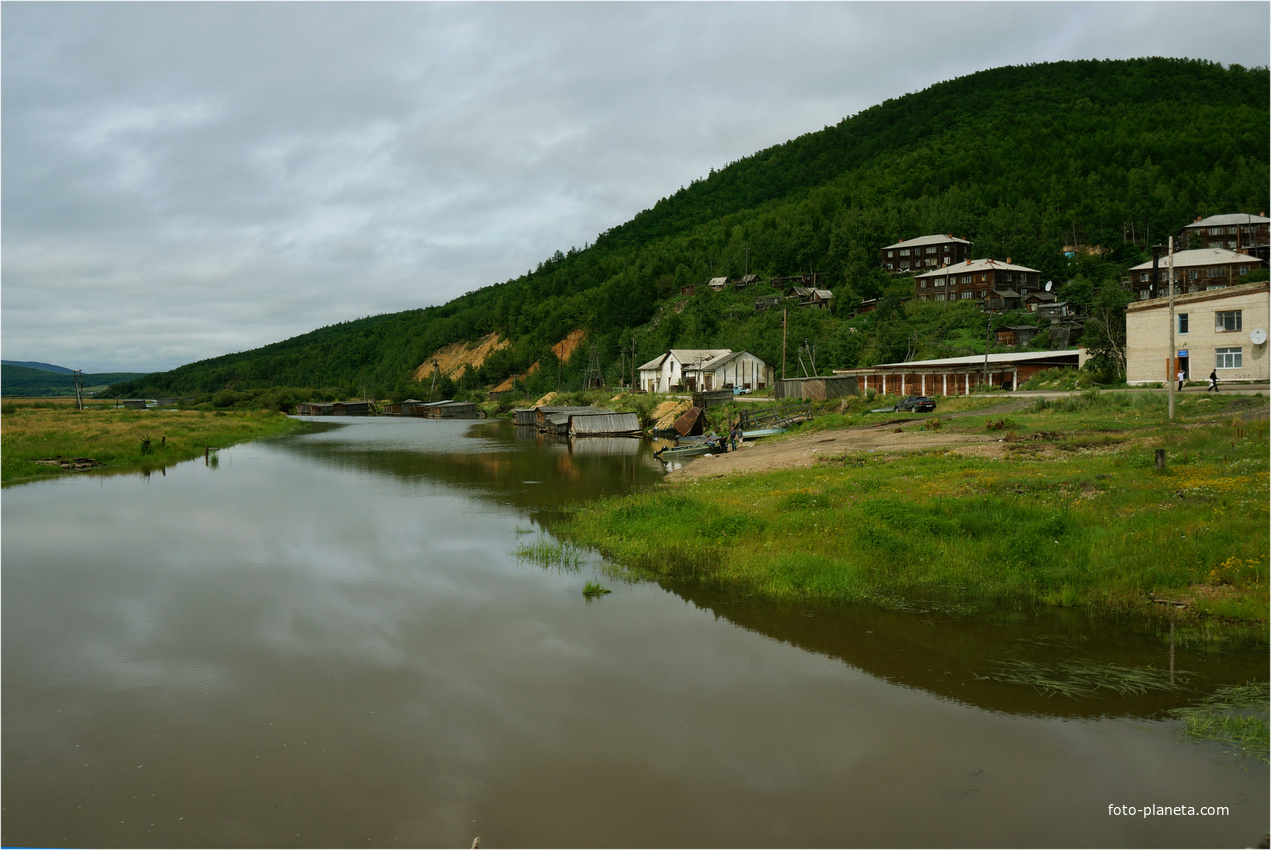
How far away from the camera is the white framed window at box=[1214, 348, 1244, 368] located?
130 feet

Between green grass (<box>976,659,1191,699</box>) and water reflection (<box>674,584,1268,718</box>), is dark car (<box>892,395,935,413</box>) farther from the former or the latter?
green grass (<box>976,659,1191,699</box>)

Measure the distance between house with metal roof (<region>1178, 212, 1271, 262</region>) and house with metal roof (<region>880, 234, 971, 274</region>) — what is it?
2678cm

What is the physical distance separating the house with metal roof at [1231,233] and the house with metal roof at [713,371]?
202 ft

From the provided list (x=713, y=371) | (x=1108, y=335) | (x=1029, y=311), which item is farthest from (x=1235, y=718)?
(x=1029, y=311)

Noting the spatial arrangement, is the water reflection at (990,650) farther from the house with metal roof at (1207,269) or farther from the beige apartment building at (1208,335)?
the house with metal roof at (1207,269)

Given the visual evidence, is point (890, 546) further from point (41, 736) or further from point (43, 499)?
point (43, 499)

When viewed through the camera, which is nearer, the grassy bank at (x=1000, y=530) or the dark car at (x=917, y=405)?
the grassy bank at (x=1000, y=530)

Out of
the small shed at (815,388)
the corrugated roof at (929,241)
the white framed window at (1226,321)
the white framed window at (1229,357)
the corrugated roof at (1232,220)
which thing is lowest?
the small shed at (815,388)

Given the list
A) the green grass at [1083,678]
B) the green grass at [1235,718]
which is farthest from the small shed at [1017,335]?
the green grass at [1235,718]

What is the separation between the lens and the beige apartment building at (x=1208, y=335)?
3884 centimetres

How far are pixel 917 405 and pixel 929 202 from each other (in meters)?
97.0

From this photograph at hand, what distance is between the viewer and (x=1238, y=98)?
487 feet

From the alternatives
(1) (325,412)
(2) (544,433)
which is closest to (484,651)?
(2) (544,433)

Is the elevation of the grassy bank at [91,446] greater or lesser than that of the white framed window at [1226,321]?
lesser
